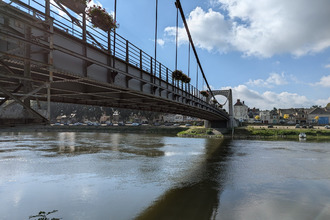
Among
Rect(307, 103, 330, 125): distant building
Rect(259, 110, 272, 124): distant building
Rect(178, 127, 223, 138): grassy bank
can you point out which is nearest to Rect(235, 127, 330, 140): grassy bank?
Rect(178, 127, 223, 138): grassy bank

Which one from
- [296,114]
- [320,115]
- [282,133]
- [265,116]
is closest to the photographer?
[282,133]

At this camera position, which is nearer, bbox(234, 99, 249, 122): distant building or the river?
the river

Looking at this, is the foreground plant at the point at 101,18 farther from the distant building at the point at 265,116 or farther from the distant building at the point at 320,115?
the distant building at the point at 265,116

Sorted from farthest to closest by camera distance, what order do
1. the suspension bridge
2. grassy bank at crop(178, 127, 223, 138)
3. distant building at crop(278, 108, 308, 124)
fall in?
distant building at crop(278, 108, 308, 124) → grassy bank at crop(178, 127, 223, 138) → the suspension bridge

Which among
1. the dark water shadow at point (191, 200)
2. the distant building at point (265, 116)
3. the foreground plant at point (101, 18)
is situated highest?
the foreground plant at point (101, 18)

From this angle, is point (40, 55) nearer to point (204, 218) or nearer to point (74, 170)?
point (204, 218)

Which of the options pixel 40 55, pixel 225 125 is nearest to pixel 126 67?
pixel 40 55

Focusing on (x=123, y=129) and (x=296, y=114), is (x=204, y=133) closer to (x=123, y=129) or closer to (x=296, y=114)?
(x=123, y=129)

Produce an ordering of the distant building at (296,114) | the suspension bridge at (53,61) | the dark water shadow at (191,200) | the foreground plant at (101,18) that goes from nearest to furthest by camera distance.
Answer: the suspension bridge at (53,61) → the foreground plant at (101,18) → the dark water shadow at (191,200) → the distant building at (296,114)

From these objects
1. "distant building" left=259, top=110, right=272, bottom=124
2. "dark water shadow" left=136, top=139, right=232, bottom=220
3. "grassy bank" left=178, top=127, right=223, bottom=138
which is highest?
"distant building" left=259, top=110, right=272, bottom=124

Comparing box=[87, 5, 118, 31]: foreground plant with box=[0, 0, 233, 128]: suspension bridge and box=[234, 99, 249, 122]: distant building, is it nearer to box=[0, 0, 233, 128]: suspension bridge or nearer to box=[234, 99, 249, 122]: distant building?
box=[0, 0, 233, 128]: suspension bridge

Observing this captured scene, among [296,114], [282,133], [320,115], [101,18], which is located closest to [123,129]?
[282,133]

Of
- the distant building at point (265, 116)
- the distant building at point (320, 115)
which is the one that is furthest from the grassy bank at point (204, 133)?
the distant building at point (265, 116)

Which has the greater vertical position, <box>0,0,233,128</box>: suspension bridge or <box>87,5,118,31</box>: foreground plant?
<box>87,5,118,31</box>: foreground plant
